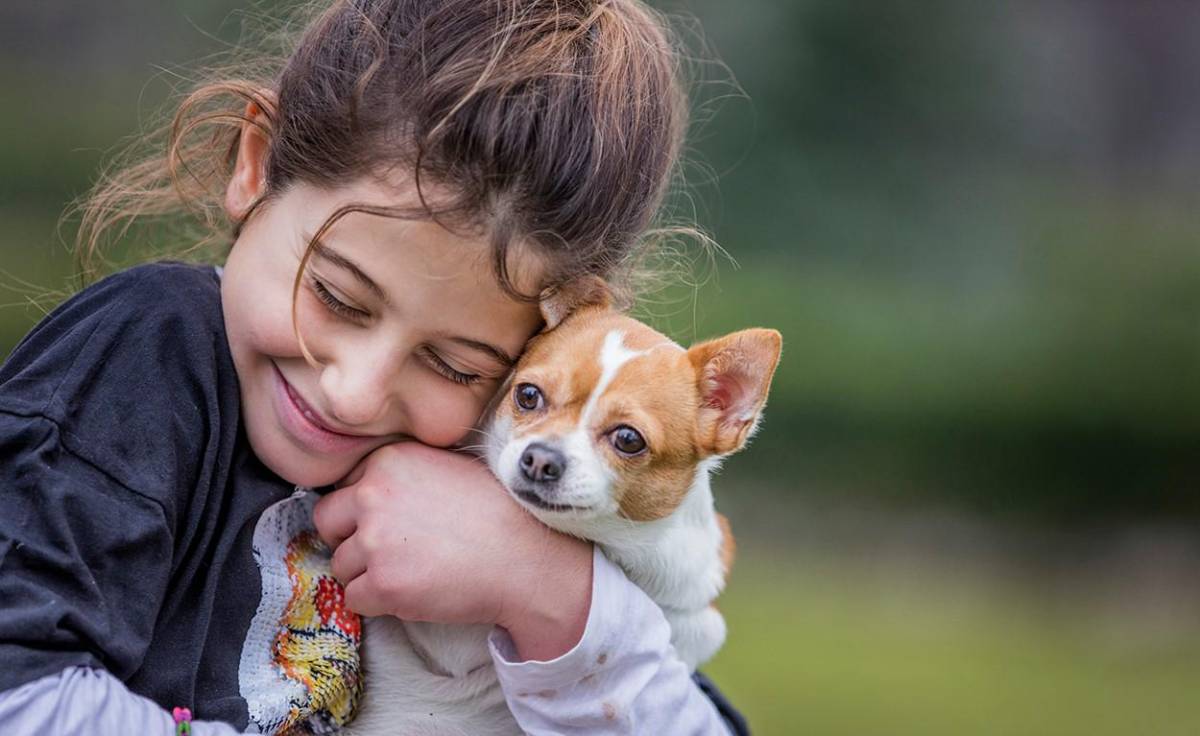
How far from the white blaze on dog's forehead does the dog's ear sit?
0.18 ft

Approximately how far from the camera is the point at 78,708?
129 centimetres

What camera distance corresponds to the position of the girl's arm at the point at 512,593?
161 centimetres

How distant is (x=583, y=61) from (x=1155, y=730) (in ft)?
13.6

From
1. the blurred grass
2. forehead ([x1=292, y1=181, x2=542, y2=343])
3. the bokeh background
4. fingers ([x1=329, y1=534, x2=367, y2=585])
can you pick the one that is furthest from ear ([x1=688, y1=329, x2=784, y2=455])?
the bokeh background

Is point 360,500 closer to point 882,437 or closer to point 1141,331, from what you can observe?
point 882,437

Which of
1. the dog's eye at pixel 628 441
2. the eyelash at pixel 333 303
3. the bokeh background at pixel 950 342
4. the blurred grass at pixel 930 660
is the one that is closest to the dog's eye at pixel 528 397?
the dog's eye at pixel 628 441

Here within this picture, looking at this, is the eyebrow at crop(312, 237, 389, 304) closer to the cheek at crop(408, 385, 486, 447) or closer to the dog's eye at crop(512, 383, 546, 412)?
the cheek at crop(408, 385, 486, 447)

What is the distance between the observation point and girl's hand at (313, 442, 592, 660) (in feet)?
5.29

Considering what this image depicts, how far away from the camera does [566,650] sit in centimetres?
165

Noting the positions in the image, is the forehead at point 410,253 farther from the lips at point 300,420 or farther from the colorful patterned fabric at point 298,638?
the colorful patterned fabric at point 298,638

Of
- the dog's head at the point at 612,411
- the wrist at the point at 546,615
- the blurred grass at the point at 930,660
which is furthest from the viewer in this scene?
the blurred grass at the point at 930,660

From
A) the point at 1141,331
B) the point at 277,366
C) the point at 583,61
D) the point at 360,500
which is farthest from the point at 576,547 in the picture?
the point at 1141,331

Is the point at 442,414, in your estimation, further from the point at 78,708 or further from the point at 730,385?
the point at 78,708

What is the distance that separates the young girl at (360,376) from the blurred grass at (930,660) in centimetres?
279
